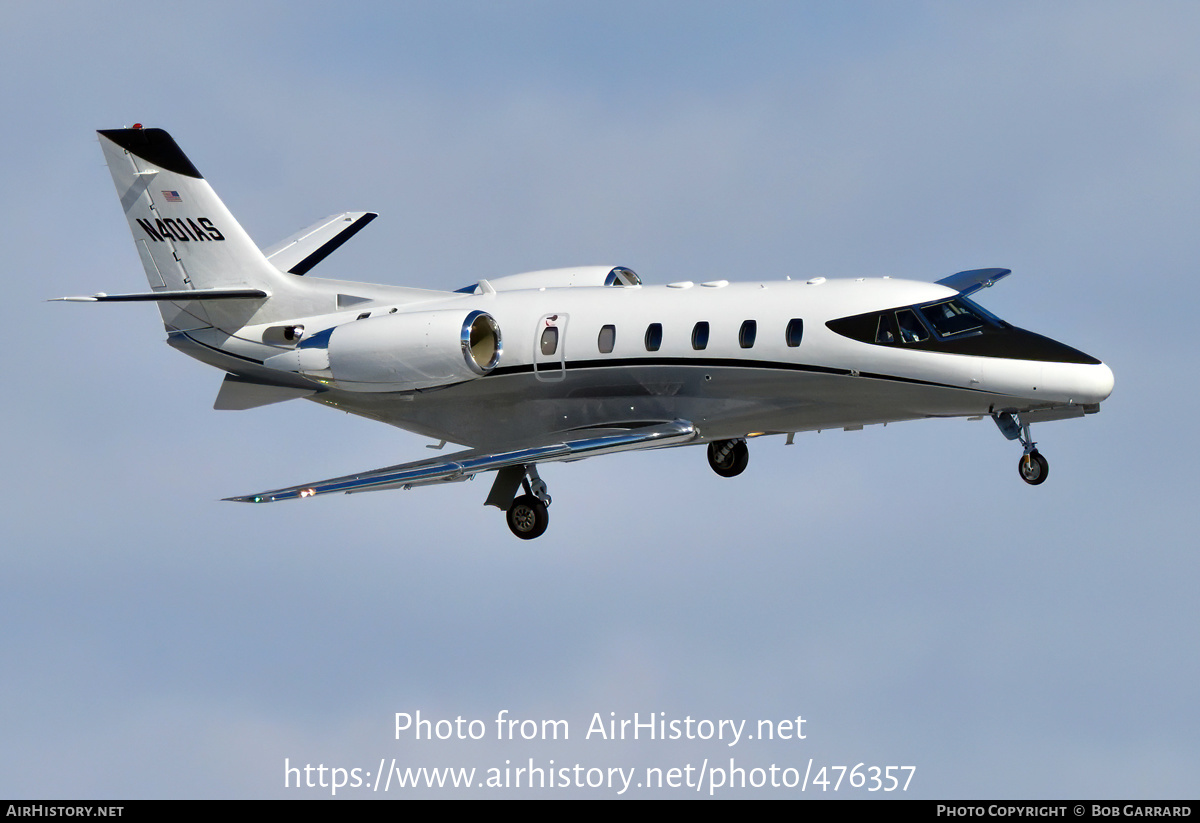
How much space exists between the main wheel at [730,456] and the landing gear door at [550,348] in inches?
191

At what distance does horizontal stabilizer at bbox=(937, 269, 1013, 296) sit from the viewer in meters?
34.6

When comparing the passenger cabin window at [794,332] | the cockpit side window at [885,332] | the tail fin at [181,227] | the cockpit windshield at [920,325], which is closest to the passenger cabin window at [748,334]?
the passenger cabin window at [794,332]

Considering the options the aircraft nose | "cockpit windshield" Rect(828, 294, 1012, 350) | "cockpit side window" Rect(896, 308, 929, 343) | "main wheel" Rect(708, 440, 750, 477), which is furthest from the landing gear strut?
the aircraft nose

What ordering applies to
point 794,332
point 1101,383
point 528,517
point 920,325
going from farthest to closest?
point 528,517, point 794,332, point 920,325, point 1101,383

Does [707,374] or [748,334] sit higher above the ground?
[748,334]

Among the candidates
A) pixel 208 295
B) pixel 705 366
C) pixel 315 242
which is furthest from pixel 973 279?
pixel 208 295

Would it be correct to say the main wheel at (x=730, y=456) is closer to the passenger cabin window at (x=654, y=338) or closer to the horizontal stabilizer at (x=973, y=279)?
the passenger cabin window at (x=654, y=338)

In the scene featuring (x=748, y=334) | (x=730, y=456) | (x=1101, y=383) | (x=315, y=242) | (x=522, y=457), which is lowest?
(x=730, y=456)

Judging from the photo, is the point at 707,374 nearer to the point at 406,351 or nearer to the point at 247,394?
the point at 406,351

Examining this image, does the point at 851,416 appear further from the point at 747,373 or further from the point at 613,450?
the point at 613,450

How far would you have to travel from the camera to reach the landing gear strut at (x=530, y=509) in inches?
1303

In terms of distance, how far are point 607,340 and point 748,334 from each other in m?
2.86

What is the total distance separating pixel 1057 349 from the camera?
29.4 meters

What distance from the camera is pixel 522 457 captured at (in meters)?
31.8
